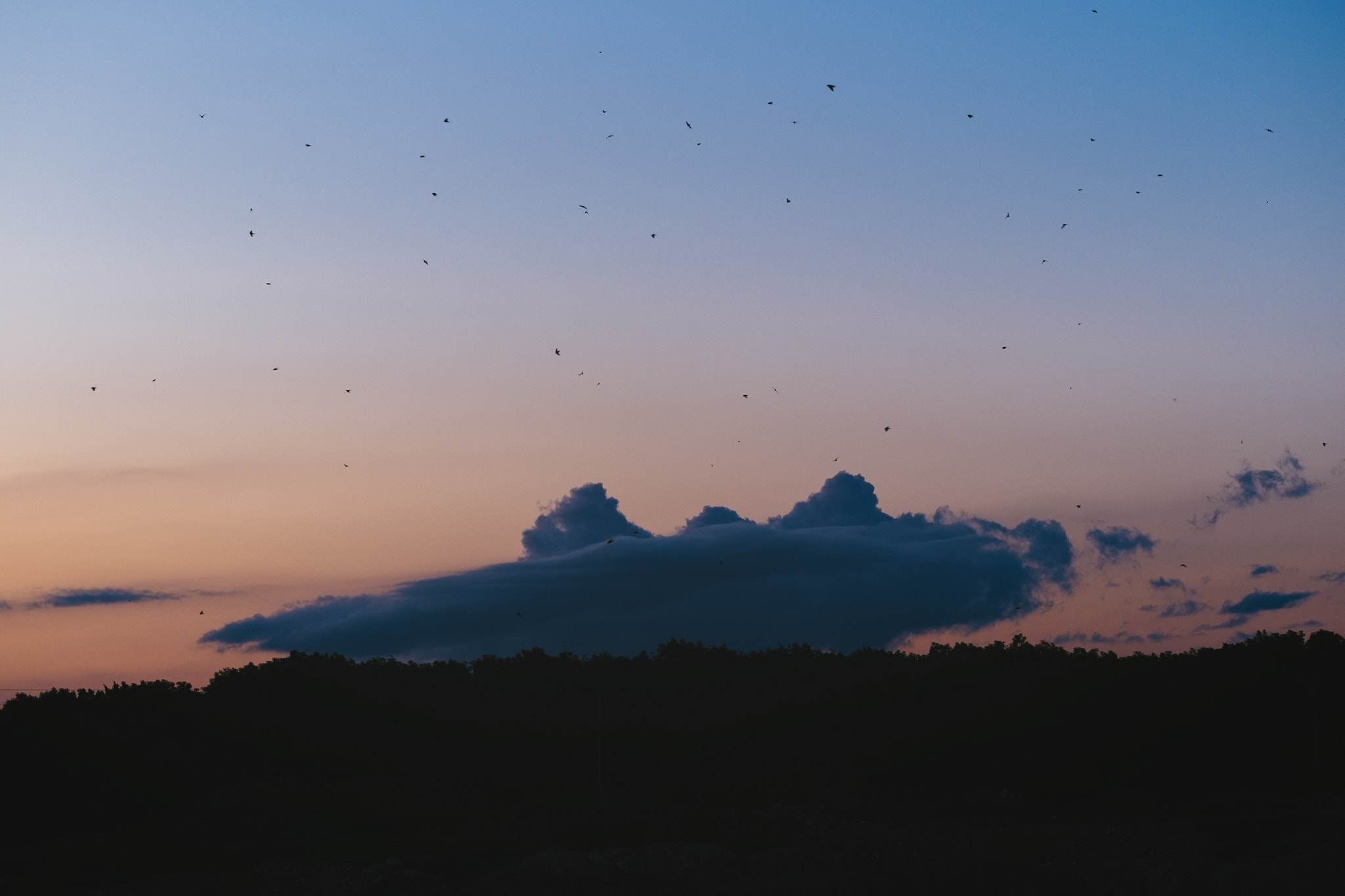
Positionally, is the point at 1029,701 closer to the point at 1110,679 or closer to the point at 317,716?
the point at 1110,679

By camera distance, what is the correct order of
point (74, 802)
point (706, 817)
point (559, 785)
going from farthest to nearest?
point (559, 785) < point (74, 802) < point (706, 817)

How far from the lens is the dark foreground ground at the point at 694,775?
23281 millimetres

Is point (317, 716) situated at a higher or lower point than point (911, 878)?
higher

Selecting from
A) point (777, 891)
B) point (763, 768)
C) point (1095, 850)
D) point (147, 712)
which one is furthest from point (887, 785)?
point (147, 712)

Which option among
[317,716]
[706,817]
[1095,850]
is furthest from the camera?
[317,716]

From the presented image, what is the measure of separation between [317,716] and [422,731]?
11.3 feet

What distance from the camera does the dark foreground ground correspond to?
917 inches

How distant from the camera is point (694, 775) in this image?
36.0 metres

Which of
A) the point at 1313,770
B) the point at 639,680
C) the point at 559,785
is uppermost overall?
the point at 639,680

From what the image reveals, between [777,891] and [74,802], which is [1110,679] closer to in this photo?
[777,891]

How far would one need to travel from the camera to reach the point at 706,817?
95.2 ft

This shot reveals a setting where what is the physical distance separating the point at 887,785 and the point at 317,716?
18623mm

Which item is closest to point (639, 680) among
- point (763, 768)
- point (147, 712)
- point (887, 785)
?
point (763, 768)

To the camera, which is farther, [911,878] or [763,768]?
[763,768]
